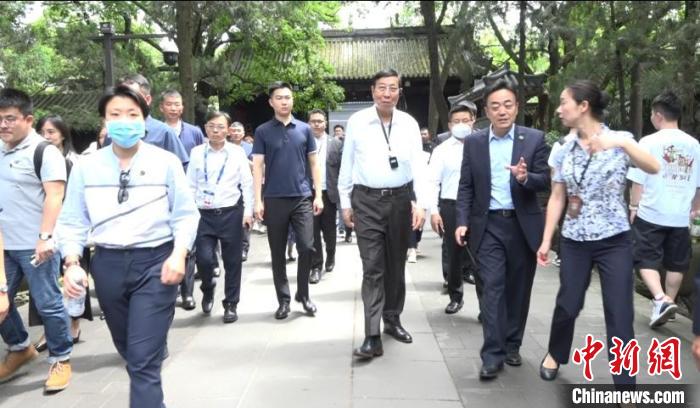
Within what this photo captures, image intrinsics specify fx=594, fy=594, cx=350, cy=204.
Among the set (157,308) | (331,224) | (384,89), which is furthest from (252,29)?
(331,224)

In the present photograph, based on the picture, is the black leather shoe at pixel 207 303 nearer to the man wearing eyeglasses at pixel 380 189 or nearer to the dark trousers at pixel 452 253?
the man wearing eyeglasses at pixel 380 189

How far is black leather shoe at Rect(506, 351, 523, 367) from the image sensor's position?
13.1 ft

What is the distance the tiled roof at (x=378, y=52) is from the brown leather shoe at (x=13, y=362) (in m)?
2.86

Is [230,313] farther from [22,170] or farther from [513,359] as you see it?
[513,359]

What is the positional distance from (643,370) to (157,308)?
120 inches

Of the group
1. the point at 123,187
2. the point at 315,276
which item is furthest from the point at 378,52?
the point at 315,276

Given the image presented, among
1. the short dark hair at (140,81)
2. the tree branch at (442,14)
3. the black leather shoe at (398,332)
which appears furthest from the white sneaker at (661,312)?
the short dark hair at (140,81)

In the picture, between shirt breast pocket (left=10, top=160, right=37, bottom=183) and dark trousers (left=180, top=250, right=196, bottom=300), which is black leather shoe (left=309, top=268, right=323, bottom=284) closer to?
dark trousers (left=180, top=250, right=196, bottom=300)

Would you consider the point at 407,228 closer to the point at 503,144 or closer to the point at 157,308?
the point at 503,144

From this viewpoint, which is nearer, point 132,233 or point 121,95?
point 132,233

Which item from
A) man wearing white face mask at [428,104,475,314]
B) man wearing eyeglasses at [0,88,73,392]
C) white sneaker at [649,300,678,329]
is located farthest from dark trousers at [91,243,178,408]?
white sneaker at [649,300,678,329]

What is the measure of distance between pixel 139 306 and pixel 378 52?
2.04 meters

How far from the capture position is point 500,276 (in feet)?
12.5

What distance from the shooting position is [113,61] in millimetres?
3959
